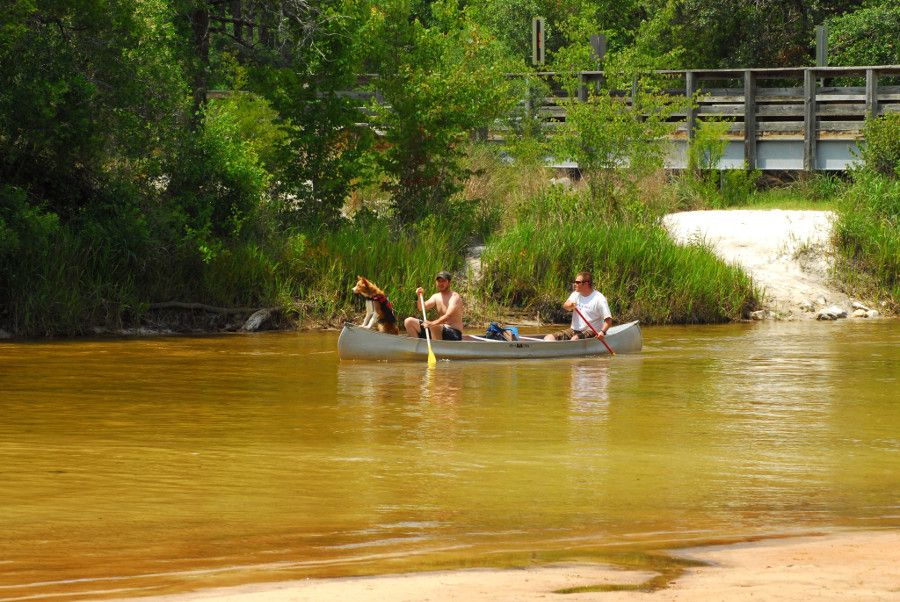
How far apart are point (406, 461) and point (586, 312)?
29.2 ft

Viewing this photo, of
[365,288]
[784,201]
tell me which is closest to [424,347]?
[365,288]

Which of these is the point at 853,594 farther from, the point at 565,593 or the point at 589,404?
the point at 589,404

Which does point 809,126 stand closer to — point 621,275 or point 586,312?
point 621,275

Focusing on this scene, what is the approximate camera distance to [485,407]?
580 inches

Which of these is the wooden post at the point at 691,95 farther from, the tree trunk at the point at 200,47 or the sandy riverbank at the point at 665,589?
the sandy riverbank at the point at 665,589

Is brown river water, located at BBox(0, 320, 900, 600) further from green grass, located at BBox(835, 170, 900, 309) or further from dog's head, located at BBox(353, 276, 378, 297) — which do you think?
green grass, located at BBox(835, 170, 900, 309)

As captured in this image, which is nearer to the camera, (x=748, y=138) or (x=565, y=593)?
(x=565, y=593)

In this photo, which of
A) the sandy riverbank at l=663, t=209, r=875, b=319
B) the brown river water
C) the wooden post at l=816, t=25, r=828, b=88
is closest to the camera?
the brown river water

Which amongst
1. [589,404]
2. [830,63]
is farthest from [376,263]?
[830,63]

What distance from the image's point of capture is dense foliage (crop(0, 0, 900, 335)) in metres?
20.9

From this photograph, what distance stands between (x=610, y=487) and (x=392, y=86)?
660 inches

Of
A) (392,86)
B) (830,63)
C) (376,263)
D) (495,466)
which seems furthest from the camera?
(830,63)

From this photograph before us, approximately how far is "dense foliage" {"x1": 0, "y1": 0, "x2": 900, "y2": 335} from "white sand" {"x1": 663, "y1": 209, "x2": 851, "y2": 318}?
3.90 feet

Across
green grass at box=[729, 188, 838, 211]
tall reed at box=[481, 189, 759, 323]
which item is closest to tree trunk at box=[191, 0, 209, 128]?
tall reed at box=[481, 189, 759, 323]
